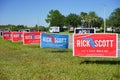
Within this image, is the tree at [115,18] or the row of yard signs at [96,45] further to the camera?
the tree at [115,18]

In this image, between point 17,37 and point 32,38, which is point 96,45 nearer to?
point 32,38

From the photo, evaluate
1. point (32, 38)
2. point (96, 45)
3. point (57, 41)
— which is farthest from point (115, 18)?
point (96, 45)

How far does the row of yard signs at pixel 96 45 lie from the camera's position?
1338 centimetres

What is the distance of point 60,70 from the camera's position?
11602 mm

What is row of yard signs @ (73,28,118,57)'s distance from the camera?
1338 centimetres

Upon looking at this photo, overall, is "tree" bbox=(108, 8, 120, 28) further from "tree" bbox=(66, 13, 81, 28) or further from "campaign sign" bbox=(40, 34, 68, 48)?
"campaign sign" bbox=(40, 34, 68, 48)

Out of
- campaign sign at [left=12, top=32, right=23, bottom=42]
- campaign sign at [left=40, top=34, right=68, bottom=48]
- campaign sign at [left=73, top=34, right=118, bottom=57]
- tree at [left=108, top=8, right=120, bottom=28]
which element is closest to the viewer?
campaign sign at [left=73, top=34, right=118, bottom=57]

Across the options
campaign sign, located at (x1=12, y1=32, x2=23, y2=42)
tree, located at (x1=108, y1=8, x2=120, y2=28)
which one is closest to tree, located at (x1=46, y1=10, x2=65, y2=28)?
tree, located at (x1=108, y1=8, x2=120, y2=28)

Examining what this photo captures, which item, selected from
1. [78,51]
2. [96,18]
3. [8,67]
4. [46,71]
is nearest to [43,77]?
[46,71]

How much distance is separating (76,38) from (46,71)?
2798 millimetres

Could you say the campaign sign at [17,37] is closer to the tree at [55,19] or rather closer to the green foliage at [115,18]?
the green foliage at [115,18]

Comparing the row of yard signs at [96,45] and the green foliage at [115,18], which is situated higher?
the green foliage at [115,18]

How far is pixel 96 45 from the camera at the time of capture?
13.5 meters

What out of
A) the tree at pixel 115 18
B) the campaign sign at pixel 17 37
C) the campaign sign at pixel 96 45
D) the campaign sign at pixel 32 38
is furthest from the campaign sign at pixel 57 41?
the tree at pixel 115 18
